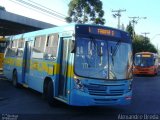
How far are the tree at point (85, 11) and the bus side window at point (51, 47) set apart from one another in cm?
3414

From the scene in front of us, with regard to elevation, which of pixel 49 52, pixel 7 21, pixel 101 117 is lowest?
pixel 101 117

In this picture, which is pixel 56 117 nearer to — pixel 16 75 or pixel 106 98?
pixel 106 98

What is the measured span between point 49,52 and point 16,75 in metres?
5.28

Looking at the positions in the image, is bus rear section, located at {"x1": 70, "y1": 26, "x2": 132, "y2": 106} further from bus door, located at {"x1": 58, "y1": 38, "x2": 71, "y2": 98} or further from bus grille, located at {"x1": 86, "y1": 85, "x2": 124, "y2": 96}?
bus door, located at {"x1": 58, "y1": 38, "x2": 71, "y2": 98}

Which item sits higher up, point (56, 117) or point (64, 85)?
point (64, 85)

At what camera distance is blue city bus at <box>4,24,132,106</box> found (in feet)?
37.8

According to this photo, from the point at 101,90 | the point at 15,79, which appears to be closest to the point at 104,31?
the point at 101,90

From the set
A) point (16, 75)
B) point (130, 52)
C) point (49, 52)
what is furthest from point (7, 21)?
point (130, 52)

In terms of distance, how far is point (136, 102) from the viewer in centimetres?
1516

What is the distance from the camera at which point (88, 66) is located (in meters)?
11.7

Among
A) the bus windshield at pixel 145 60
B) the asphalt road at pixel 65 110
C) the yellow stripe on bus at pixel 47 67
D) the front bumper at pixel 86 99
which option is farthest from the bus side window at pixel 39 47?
the bus windshield at pixel 145 60

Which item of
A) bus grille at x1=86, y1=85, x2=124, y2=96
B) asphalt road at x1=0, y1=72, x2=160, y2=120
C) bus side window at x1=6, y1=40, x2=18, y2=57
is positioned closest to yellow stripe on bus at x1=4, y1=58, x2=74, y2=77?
bus grille at x1=86, y1=85, x2=124, y2=96

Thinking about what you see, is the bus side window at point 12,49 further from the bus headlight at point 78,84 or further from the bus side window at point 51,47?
the bus headlight at point 78,84

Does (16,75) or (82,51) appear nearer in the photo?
(82,51)
